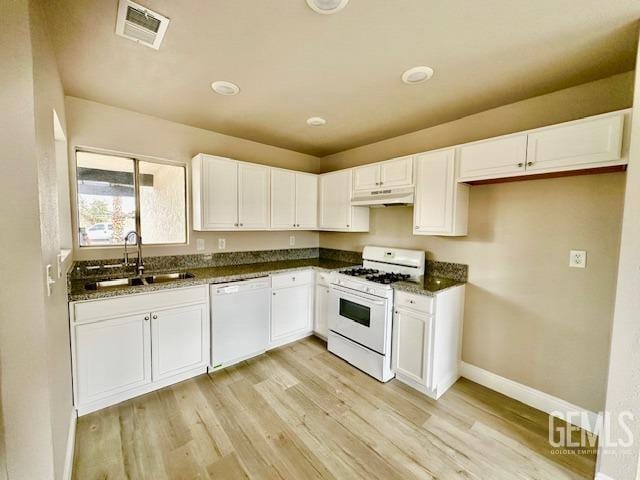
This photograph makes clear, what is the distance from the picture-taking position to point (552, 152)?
1.78 metres

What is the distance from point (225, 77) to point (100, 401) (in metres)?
2.69

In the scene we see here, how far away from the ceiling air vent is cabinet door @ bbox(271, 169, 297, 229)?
70.4 inches

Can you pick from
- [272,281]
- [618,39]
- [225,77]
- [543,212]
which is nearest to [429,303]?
[543,212]

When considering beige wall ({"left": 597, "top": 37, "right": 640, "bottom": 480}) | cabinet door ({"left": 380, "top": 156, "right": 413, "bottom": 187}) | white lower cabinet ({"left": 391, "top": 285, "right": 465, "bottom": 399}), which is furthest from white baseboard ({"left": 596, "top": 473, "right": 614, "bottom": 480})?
cabinet door ({"left": 380, "top": 156, "right": 413, "bottom": 187})

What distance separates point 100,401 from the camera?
6.57 ft

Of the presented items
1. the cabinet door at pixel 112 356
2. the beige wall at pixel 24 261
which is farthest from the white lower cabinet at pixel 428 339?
the beige wall at pixel 24 261

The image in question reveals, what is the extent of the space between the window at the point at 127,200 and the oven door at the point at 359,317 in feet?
6.25

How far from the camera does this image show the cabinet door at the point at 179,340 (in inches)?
87.0

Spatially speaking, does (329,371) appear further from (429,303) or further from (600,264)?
(600,264)

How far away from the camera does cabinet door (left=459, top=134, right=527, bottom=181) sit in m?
1.92

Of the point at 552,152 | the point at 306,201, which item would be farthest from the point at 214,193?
the point at 552,152

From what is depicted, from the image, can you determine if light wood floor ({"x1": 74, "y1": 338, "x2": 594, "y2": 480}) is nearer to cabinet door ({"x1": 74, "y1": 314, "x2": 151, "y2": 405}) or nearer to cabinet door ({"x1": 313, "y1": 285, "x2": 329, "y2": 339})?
cabinet door ({"x1": 74, "y1": 314, "x2": 151, "y2": 405})

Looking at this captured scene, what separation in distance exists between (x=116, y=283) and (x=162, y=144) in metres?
1.47

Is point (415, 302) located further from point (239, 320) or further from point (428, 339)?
point (239, 320)
